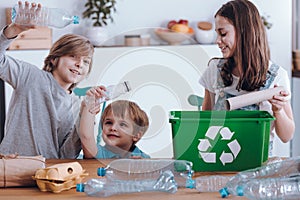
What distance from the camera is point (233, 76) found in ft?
7.48

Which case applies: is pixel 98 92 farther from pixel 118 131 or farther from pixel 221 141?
pixel 221 141

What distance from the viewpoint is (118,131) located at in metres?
2.03

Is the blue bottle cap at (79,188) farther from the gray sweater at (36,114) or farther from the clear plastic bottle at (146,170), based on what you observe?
the gray sweater at (36,114)

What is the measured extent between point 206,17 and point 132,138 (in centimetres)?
228

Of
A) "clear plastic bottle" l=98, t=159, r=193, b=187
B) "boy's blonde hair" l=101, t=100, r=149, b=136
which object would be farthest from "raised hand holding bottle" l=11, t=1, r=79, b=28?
"clear plastic bottle" l=98, t=159, r=193, b=187

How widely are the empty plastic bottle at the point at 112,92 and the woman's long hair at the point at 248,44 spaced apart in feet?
1.35

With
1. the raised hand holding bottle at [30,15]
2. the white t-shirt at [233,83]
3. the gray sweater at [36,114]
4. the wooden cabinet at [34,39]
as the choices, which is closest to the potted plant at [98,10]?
the wooden cabinet at [34,39]

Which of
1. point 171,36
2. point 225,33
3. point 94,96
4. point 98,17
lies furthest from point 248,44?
point 98,17

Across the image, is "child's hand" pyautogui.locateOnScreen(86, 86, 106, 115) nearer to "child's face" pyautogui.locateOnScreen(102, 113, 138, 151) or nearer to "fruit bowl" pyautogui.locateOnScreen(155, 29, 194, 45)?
"child's face" pyautogui.locateOnScreen(102, 113, 138, 151)

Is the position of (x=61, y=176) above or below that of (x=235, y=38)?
below

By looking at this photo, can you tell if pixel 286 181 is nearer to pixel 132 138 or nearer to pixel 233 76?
pixel 132 138

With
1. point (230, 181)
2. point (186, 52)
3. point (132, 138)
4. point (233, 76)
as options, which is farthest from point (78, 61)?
point (186, 52)

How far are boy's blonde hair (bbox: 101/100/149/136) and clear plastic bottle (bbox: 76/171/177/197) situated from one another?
527mm

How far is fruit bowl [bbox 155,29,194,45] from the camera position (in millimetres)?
3975
